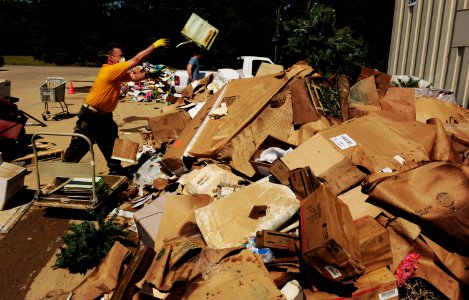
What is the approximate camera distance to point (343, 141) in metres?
3.74

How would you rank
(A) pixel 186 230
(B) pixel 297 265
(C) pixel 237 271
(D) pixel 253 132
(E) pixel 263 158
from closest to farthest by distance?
(C) pixel 237 271, (B) pixel 297 265, (A) pixel 186 230, (E) pixel 263 158, (D) pixel 253 132

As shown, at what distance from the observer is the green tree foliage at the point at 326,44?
13.4 metres

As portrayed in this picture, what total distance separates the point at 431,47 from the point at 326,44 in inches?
259

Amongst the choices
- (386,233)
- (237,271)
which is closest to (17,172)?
(237,271)

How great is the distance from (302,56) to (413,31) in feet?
21.9

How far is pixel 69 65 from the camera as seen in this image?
31516 mm

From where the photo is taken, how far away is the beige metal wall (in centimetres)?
629

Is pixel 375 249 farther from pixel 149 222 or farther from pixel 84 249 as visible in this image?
pixel 84 249

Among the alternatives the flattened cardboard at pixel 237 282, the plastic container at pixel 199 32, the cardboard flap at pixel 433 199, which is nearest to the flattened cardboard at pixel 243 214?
the flattened cardboard at pixel 237 282

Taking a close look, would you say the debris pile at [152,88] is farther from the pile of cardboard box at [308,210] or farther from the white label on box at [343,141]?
the white label on box at [343,141]

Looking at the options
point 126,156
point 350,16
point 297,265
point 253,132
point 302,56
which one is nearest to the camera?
point 297,265

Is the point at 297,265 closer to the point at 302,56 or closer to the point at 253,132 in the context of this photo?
the point at 253,132

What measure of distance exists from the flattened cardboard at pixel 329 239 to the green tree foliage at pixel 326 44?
440 inches

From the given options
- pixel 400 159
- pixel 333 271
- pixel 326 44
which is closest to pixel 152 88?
pixel 326 44
